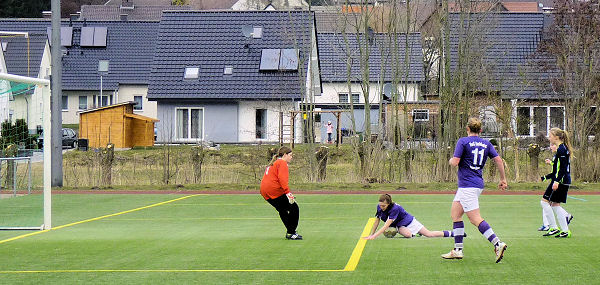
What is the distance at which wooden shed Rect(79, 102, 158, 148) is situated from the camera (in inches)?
1822

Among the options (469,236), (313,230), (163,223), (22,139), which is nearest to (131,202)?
(22,139)

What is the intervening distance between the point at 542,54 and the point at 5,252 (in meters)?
38.6

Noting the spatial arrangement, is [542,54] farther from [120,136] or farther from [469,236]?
[469,236]

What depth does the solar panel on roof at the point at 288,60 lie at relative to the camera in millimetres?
51094

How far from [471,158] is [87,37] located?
56.3 m

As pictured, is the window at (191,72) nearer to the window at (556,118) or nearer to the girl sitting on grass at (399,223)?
the window at (556,118)

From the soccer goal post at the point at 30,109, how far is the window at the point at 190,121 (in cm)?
2673

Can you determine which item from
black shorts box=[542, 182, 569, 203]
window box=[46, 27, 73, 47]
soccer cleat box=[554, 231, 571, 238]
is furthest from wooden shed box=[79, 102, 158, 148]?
soccer cleat box=[554, 231, 571, 238]

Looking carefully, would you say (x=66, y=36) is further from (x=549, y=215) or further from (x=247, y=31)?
(x=549, y=215)

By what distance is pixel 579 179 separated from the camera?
28.9 meters

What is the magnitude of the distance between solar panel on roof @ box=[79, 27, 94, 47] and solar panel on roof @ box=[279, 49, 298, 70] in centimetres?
1843

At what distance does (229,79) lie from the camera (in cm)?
5134

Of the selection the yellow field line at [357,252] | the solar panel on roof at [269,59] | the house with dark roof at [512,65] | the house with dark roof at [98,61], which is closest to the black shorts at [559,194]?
the yellow field line at [357,252]

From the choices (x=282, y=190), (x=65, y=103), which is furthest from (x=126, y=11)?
(x=282, y=190)
